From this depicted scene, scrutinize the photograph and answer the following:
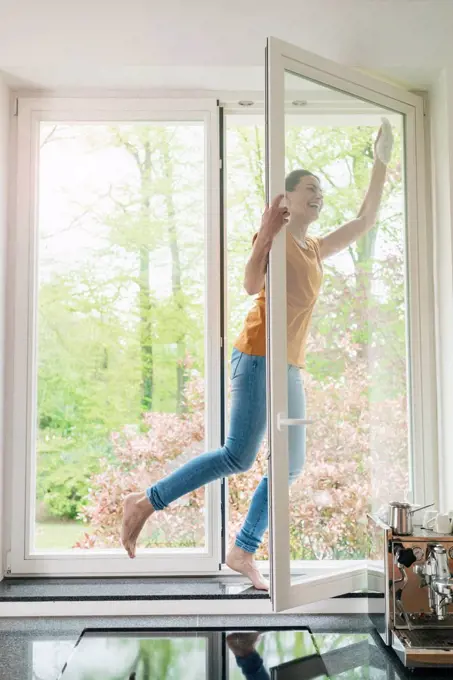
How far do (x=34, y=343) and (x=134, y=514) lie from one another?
0.78m

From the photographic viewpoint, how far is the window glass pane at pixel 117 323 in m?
2.57

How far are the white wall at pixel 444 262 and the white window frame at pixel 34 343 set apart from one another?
820 millimetres

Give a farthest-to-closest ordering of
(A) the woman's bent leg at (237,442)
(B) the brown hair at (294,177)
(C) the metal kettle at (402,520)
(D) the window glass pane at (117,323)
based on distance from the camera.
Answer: (D) the window glass pane at (117,323) < (A) the woman's bent leg at (237,442) < (B) the brown hair at (294,177) < (C) the metal kettle at (402,520)

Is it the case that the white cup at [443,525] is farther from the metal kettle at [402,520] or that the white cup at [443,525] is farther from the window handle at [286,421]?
the window handle at [286,421]

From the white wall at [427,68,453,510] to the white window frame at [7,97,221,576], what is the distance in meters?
0.82

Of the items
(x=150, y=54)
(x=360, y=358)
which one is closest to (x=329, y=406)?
(x=360, y=358)

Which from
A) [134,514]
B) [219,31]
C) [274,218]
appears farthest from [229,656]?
[219,31]

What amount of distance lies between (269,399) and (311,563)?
55 cm

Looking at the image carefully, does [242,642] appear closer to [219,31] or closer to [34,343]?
[34,343]

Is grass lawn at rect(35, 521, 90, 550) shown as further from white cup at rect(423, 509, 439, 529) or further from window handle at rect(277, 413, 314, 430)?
white cup at rect(423, 509, 439, 529)

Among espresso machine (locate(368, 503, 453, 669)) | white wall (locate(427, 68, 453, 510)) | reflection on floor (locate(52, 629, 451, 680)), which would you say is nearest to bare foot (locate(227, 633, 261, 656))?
reflection on floor (locate(52, 629, 451, 680))

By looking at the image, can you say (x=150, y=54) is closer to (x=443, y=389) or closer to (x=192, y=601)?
(x=443, y=389)

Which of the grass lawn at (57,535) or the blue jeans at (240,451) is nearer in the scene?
the blue jeans at (240,451)

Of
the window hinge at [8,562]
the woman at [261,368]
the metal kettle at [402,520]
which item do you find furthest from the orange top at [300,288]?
the window hinge at [8,562]
